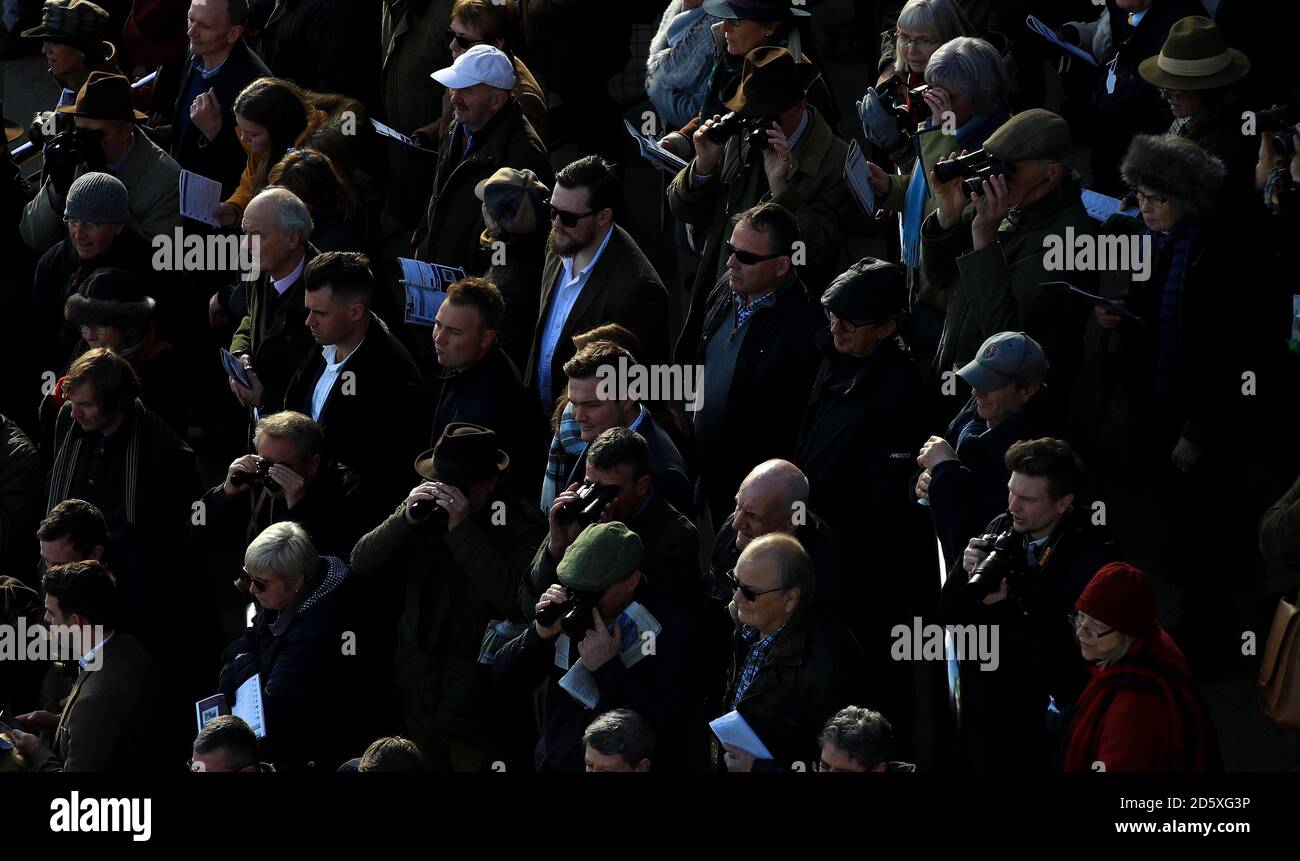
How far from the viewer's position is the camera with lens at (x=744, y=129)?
31.7ft

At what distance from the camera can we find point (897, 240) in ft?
35.4

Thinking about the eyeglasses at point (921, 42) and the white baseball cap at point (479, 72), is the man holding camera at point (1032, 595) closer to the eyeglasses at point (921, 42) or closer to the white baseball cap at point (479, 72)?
the eyeglasses at point (921, 42)

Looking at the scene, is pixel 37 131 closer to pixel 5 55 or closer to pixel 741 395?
pixel 5 55

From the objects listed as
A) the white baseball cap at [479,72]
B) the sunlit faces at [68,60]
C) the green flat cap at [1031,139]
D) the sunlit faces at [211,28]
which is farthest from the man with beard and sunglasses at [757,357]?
the sunlit faces at [68,60]

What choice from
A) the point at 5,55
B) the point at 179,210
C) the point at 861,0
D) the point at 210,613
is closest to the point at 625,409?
the point at 210,613

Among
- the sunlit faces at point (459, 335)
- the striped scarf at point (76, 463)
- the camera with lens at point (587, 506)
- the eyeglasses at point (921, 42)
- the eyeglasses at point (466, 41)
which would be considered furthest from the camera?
the eyeglasses at point (466, 41)

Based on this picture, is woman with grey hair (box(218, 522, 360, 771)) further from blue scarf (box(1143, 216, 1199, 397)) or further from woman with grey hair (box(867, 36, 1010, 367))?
blue scarf (box(1143, 216, 1199, 397))

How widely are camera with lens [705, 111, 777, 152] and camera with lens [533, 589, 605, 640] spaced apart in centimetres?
247

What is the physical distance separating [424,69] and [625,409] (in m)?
3.63

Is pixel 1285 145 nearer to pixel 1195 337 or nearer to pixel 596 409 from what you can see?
pixel 1195 337

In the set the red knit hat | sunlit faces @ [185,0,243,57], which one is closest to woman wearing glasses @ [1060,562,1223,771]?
the red knit hat

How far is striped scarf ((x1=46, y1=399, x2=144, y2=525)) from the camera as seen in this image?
9.98 meters

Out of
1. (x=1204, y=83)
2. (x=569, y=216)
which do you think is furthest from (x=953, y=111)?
(x=569, y=216)

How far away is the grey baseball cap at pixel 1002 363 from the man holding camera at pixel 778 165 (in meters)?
1.49
